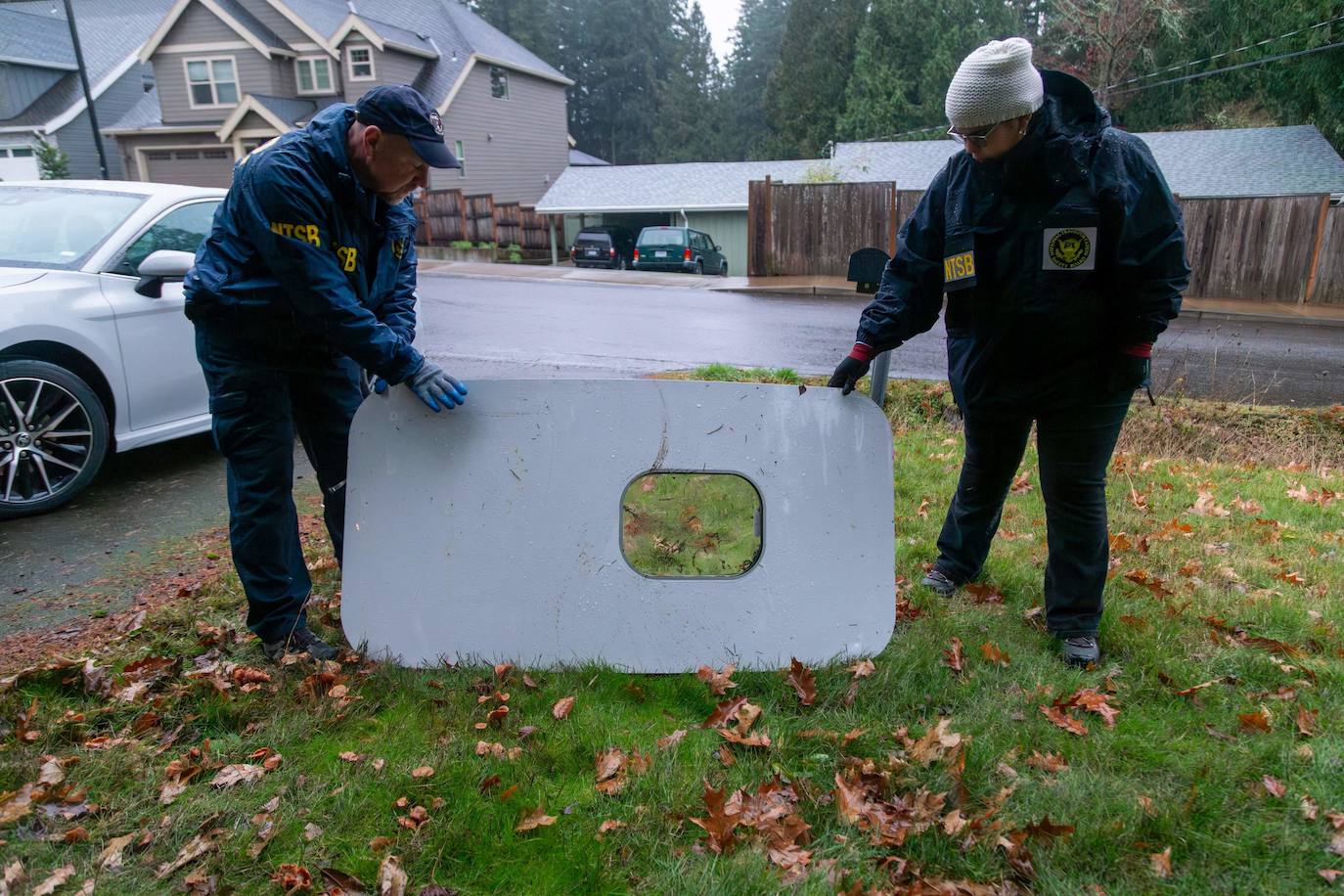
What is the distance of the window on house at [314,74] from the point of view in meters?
28.5

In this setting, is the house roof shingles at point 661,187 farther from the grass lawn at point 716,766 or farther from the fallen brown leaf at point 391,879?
the fallen brown leaf at point 391,879

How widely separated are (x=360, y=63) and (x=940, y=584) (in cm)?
2991

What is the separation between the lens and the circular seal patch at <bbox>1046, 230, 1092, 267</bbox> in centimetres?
266

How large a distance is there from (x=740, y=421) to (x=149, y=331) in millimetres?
3542

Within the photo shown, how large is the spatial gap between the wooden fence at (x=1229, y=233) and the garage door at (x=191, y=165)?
62.1ft

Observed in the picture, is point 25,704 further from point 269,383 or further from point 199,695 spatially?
point 269,383

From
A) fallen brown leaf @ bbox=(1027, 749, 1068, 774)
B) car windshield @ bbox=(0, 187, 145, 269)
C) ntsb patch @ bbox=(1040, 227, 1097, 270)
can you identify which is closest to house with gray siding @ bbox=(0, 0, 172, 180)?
car windshield @ bbox=(0, 187, 145, 269)

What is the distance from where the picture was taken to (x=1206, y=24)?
29016 mm

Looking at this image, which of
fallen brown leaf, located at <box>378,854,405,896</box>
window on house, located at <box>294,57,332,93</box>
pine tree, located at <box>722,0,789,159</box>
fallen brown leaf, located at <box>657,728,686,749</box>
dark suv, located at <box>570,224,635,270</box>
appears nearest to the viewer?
fallen brown leaf, located at <box>378,854,405,896</box>

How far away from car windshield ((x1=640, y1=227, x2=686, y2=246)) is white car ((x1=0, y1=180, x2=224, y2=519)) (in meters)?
19.1

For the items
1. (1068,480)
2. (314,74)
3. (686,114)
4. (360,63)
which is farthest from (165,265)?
(686,114)

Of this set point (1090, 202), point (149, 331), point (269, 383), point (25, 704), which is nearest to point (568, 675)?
point (269, 383)

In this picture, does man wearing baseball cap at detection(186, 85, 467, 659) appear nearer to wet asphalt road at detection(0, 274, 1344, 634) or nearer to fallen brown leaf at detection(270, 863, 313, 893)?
fallen brown leaf at detection(270, 863, 313, 893)

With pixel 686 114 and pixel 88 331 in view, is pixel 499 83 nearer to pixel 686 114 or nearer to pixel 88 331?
pixel 686 114
